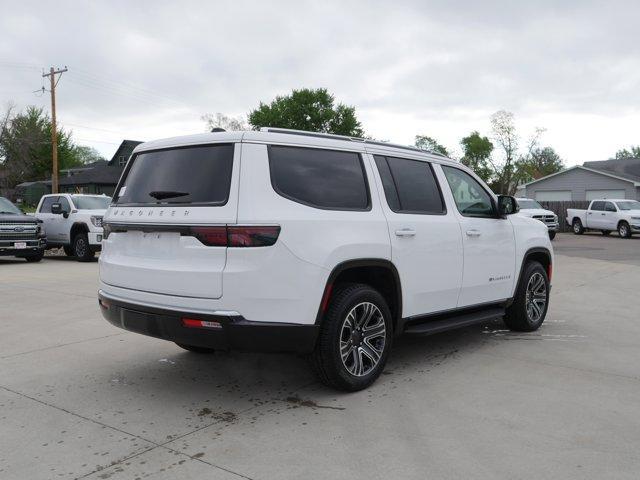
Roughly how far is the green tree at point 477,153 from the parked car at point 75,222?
185ft

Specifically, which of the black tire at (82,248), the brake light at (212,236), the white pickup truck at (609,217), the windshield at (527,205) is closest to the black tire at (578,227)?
the white pickup truck at (609,217)

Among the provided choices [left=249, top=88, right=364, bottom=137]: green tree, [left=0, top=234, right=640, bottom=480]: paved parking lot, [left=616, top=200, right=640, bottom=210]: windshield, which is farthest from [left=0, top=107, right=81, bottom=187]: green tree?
[left=0, top=234, right=640, bottom=480]: paved parking lot

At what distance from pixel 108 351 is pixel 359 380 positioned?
108 inches

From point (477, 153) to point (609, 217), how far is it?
46116mm

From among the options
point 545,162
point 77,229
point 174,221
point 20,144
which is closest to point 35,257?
point 77,229

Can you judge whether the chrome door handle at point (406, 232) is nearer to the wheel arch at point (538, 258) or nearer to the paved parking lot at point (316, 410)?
the paved parking lot at point (316, 410)

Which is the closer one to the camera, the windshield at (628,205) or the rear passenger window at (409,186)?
the rear passenger window at (409,186)

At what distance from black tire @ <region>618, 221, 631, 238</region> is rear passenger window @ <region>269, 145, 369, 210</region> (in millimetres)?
25899

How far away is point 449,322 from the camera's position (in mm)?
5246

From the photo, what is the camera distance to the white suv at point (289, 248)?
3857mm

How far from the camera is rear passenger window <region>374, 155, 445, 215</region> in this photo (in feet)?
16.0

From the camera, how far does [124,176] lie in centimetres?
489

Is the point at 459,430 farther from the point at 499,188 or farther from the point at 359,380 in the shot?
the point at 499,188

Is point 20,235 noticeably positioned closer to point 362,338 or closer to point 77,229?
point 77,229
